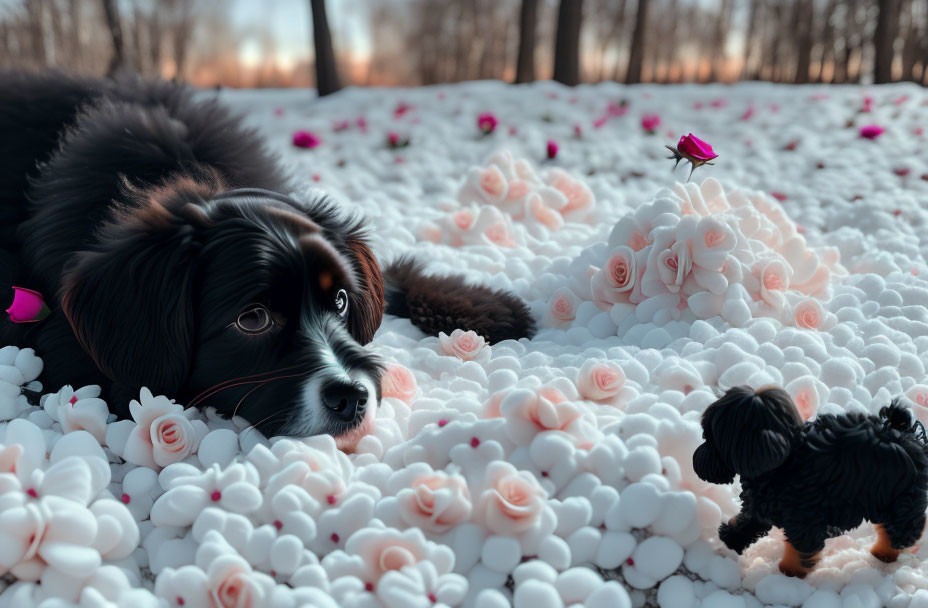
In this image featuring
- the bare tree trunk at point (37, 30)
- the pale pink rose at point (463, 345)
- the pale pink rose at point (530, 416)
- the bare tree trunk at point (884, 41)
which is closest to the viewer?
the pale pink rose at point (530, 416)

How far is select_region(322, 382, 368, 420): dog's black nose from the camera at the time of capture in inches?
92.3

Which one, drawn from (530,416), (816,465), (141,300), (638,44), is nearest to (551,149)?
(530,416)

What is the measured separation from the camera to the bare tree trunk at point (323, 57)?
9.47m

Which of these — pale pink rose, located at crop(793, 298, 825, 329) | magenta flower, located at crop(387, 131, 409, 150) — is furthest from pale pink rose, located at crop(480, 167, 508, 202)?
pale pink rose, located at crop(793, 298, 825, 329)

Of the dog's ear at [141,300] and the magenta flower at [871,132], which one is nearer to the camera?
the dog's ear at [141,300]

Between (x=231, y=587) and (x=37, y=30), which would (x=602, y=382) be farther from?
(x=37, y=30)

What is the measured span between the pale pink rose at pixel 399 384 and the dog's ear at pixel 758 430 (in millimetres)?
1235

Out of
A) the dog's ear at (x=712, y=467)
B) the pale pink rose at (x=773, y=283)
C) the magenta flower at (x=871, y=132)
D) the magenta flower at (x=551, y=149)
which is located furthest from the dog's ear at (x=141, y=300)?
the magenta flower at (x=871, y=132)

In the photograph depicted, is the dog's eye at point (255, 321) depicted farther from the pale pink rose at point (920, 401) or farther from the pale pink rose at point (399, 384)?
the pale pink rose at point (920, 401)

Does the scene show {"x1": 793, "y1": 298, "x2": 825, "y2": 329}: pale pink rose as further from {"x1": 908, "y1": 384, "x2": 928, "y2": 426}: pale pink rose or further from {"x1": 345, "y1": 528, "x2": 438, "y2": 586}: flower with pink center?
{"x1": 345, "y1": 528, "x2": 438, "y2": 586}: flower with pink center

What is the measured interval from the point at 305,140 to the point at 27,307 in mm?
4556

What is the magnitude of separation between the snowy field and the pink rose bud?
0.49ft

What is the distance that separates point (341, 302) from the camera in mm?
2592

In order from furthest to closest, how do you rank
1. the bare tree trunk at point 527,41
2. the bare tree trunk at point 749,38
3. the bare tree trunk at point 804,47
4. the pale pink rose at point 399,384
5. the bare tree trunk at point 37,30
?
the bare tree trunk at point 749,38
the bare tree trunk at point 804,47
the bare tree trunk at point 37,30
the bare tree trunk at point 527,41
the pale pink rose at point 399,384
